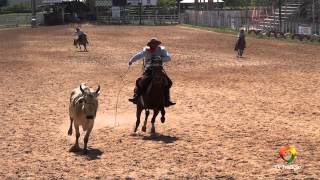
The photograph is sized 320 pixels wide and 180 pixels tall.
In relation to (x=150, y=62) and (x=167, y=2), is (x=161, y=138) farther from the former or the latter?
(x=167, y=2)

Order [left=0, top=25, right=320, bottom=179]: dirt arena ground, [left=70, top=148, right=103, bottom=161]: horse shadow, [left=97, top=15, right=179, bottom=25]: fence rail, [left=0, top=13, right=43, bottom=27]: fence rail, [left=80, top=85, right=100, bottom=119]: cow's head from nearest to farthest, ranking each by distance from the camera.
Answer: [left=0, top=25, right=320, bottom=179]: dirt arena ground, [left=80, top=85, right=100, bottom=119]: cow's head, [left=70, top=148, right=103, bottom=161]: horse shadow, [left=0, top=13, right=43, bottom=27]: fence rail, [left=97, top=15, right=179, bottom=25]: fence rail

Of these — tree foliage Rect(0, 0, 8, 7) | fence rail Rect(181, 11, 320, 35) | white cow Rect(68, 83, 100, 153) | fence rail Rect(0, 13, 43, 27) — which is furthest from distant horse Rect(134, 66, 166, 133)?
tree foliage Rect(0, 0, 8, 7)

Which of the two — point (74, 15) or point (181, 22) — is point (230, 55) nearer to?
point (181, 22)

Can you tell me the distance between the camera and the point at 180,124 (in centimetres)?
1332

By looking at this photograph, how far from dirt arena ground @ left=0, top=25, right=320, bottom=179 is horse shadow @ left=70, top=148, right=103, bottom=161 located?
19mm

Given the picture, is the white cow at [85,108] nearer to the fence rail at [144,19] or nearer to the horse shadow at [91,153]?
the horse shadow at [91,153]

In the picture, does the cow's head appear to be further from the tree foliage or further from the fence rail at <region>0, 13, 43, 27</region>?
the tree foliage

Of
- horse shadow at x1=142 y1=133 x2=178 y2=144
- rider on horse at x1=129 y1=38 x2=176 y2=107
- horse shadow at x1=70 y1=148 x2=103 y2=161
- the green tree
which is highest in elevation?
the green tree

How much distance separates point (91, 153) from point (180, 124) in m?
3.33

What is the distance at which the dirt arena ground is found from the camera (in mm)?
9477

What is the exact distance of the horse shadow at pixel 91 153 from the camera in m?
10.2

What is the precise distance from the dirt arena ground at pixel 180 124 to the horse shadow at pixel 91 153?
2 cm

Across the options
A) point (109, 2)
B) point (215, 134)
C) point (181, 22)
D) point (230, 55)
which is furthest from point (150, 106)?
point (109, 2)

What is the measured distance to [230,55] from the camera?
31422 mm
